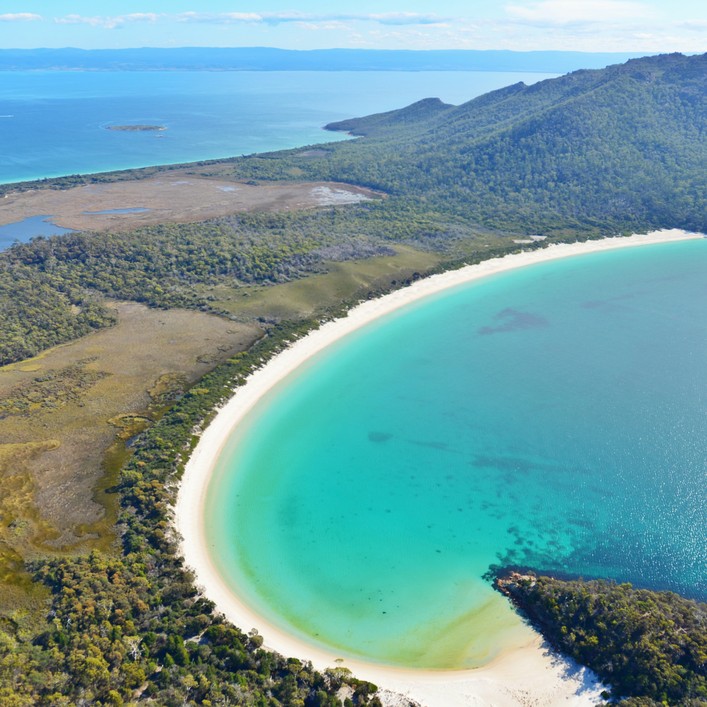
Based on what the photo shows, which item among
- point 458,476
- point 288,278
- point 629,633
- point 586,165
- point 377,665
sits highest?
point 586,165

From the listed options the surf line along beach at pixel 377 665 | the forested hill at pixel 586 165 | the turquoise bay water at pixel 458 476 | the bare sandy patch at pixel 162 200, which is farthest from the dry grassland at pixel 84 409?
the forested hill at pixel 586 165

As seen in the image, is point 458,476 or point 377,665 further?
point 458,476

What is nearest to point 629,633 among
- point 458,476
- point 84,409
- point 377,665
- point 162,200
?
point 377,665

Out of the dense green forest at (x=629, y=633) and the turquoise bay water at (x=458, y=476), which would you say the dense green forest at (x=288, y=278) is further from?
the turquoise bay water at (x=458, y=476)

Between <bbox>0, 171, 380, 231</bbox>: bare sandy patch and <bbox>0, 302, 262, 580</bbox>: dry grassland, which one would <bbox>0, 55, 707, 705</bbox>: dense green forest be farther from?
<bbox>0, 171, 380, 231</bbox>: bare sandy patch

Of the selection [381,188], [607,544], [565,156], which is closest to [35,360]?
[607,544]

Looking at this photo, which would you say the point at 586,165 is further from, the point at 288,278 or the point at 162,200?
the point at 162,200
